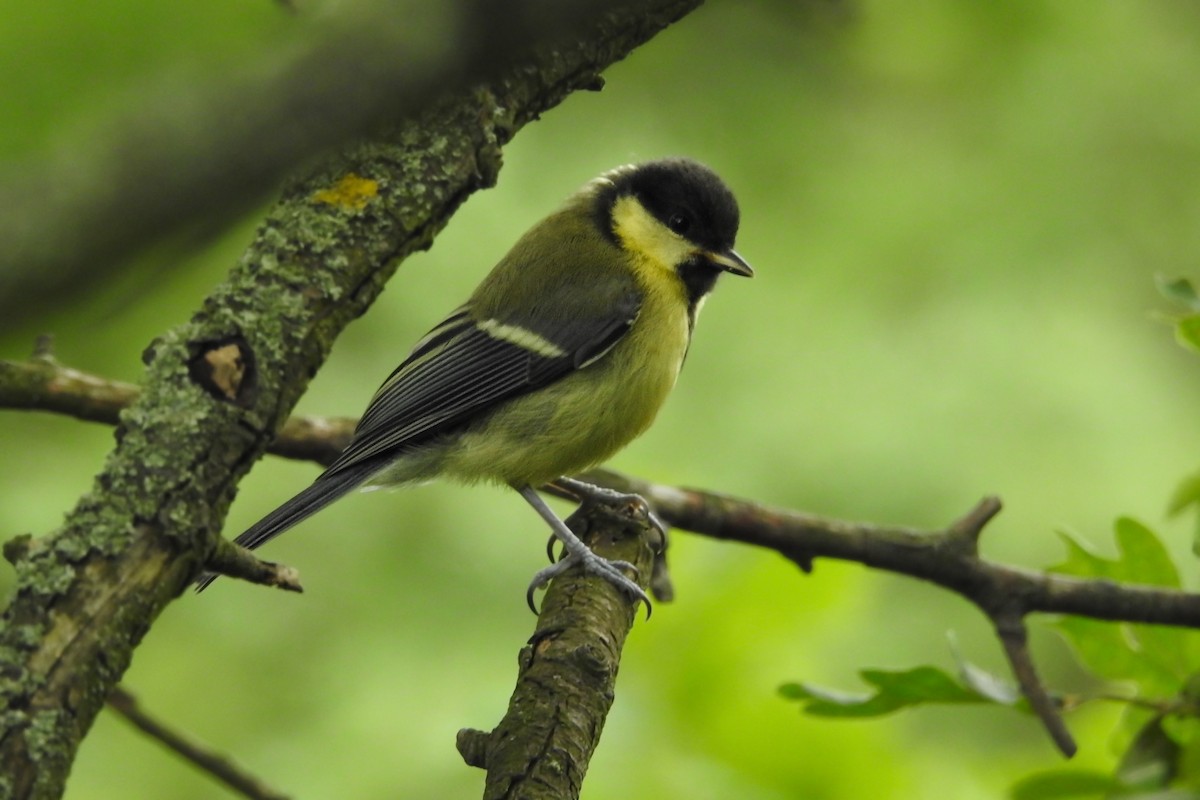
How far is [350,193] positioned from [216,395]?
0.39 metres

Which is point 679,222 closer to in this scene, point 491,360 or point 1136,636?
point 491,360

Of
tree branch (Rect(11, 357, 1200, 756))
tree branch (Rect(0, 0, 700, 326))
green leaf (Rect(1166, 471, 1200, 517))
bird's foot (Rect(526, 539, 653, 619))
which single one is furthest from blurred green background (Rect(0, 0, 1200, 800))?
tree branch (Rect(0, 0, 700, 326))

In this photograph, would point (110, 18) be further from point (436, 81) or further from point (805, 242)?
point (805, 242)

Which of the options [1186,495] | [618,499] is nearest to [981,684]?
[1186,495]

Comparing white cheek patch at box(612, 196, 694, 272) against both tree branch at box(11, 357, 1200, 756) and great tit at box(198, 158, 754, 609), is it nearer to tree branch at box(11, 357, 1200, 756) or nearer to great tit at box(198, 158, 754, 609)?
great tit at box(198, 158, 754, 609)

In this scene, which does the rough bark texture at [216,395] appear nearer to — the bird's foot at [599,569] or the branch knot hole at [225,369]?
the branch knot hole at [225,369]

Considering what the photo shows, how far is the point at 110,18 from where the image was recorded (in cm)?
197

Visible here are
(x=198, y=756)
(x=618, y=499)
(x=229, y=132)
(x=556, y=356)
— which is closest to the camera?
(x=229, y=132)

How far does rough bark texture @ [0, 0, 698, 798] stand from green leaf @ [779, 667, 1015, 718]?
91 centimetres

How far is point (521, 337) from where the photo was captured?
9.56 ft

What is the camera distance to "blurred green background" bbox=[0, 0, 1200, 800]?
3.12 metres

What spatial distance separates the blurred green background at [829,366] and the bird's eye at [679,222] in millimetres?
532

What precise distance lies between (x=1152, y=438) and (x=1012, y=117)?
1217mm

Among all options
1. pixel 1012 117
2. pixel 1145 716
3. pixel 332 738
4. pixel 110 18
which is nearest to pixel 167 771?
pixel 332 738
